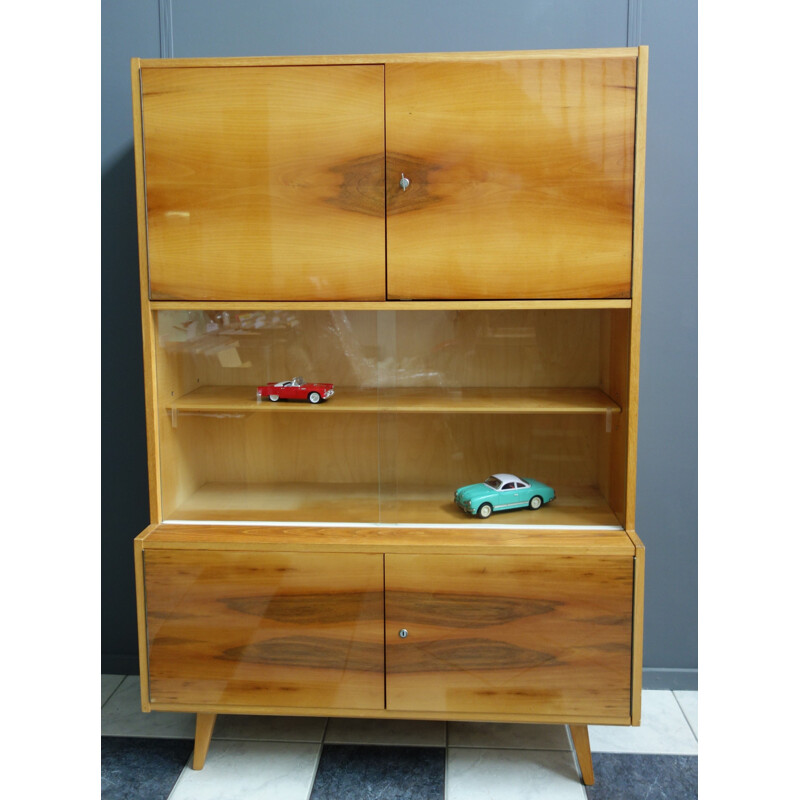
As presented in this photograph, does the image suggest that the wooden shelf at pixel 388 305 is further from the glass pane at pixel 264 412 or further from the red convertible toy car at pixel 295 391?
the red convertible toy car at pixel 295 391

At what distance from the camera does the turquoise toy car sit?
2.18 m

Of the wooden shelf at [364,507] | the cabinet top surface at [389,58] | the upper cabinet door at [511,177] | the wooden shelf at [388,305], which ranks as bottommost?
the wooden shelf at [364,507]

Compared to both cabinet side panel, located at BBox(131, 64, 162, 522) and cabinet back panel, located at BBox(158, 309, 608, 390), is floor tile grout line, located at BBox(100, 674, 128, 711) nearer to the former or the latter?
cabinet side panel, located at BBox(131, 64, 162, 522)

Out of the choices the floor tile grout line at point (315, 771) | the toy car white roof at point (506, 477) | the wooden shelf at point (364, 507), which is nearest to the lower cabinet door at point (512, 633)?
the wooden shelf at point (364, 507)

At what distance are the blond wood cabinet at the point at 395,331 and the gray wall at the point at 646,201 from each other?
0.37 meters

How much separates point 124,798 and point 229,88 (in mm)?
1973

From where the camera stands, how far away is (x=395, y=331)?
219 cm

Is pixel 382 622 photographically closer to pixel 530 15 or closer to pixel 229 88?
pixel 229 88

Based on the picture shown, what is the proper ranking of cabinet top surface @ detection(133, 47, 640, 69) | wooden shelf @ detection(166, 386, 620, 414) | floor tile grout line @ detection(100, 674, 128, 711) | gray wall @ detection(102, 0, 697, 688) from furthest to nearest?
floor tile grout line @ detection(100, 674, 128, 711), gray wall @ detection(102, 0, 697, 688), wooden shelf @ detection(166, 386, 620, 414), cabinet top surface @ detection(133, 47, 640, 69)

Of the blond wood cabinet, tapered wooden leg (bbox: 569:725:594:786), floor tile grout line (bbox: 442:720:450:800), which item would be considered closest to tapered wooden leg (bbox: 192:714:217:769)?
the blond wood cabinet

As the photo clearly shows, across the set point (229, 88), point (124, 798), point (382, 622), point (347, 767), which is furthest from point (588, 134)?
point (124, 798)

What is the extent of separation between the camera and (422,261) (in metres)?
2.02

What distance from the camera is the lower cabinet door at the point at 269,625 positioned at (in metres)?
2.08

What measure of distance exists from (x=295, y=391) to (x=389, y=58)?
3.18ft
